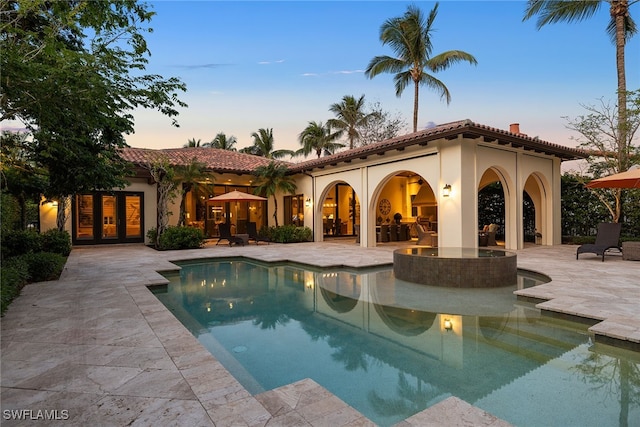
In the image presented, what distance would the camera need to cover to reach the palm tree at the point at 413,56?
20164 millimetres

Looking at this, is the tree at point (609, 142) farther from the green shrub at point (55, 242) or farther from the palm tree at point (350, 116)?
the green shrub at point (55, 242)

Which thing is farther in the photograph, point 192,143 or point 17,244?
point 192,143

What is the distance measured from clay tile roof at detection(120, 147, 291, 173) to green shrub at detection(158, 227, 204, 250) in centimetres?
333

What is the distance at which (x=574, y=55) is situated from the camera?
14664 millimetres

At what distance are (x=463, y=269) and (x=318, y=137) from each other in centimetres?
2652

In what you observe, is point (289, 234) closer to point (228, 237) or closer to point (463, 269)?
point (228, 237)

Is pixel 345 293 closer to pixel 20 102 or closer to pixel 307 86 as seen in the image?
pixel 20 102

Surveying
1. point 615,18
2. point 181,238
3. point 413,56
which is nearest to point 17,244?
point 181,238

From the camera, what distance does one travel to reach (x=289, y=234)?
1789cm

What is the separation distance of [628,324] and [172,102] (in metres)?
7.60

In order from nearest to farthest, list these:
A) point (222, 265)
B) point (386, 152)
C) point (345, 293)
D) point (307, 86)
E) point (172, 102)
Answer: point (172, 102) → point (345, 293) → point (222, 265) → point (386, 152) → point (307, 86)

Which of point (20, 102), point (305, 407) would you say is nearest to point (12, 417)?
point (305, 407)

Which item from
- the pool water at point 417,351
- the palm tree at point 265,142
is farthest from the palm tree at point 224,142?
the pool water at point 417,351

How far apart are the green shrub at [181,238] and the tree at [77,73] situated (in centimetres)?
777
